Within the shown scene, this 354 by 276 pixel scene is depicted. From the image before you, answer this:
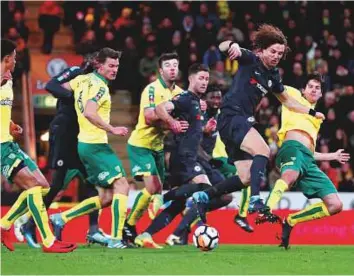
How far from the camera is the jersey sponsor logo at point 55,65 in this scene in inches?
871

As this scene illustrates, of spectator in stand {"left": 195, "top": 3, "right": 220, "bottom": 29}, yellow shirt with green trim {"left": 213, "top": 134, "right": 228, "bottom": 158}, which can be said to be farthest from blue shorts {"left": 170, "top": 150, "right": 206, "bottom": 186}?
spectator in stand {"left": 195, "top": 3, "right": 220, "bottom": 29}

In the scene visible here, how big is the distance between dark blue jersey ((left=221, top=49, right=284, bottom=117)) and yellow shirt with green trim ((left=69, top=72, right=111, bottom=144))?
1.30 m

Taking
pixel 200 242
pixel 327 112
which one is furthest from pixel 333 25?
pixel 200 242

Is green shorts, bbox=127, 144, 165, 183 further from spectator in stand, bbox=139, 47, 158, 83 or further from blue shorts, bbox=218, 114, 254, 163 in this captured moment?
spectator in stand, bbox=139, 47, 158, 83

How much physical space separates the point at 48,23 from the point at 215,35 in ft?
11.5

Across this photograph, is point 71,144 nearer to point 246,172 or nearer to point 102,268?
point 246,172

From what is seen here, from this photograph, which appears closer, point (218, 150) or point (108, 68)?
point (108, 68)

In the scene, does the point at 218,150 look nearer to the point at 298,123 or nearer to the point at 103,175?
the point at 298,123

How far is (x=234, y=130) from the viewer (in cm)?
1135

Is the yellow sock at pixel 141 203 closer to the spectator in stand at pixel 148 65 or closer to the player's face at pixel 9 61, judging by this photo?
the player's face at pixel 9 61

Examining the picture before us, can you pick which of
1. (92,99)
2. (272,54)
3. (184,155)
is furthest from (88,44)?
(272,54)

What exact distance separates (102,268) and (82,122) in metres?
3.26

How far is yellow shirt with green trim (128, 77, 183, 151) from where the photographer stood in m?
12.8

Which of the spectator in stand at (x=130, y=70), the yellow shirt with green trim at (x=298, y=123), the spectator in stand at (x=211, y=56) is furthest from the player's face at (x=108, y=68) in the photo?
the spectator in stand at (x=211, y=56)
